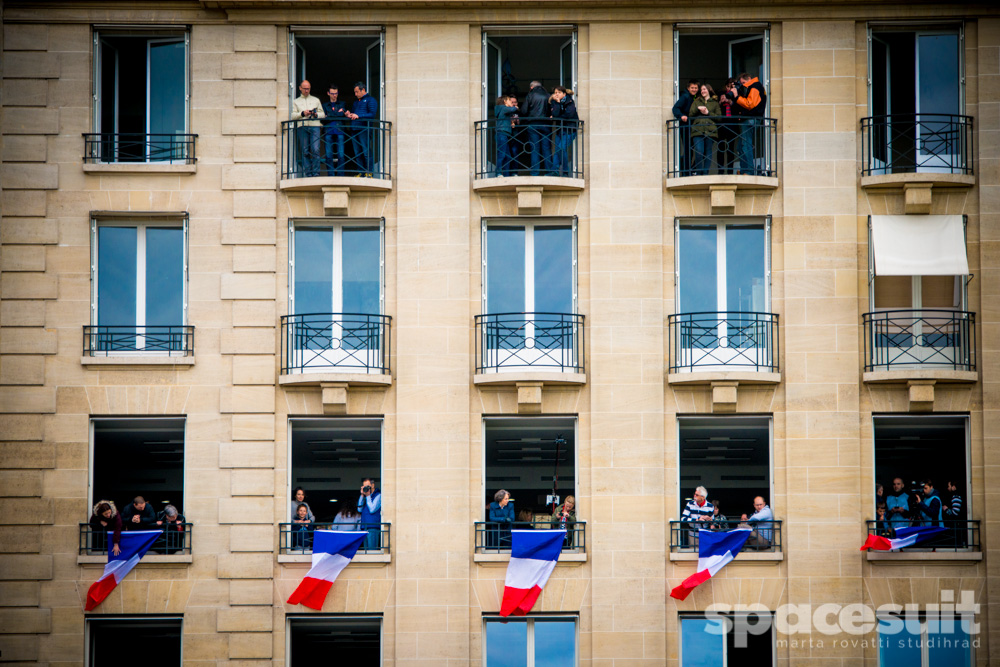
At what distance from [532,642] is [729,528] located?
13.7 ft

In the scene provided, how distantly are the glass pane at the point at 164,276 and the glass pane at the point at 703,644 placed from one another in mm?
11072

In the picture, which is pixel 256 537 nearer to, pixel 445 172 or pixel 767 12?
pixel 445 172

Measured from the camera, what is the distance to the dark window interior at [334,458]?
891 inches

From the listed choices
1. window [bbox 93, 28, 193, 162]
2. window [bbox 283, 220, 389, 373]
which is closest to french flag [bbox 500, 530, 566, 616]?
window [bbox 283, 220, 389, 373]

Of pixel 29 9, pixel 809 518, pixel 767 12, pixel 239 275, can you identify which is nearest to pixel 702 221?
pixel 767 12

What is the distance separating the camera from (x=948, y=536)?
22.3 m

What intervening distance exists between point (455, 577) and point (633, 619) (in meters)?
3.30

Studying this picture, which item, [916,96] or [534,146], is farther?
[916,96]

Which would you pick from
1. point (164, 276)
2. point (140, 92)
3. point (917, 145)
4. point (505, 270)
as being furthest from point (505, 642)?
point (140, 92)

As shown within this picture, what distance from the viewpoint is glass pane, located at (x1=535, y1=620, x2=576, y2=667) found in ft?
72.5

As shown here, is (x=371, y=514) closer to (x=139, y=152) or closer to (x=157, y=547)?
(x=157, y=547)

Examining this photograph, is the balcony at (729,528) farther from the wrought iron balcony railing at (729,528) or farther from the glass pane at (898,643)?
the glass pane at (898,643)

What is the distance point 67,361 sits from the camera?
22500mm

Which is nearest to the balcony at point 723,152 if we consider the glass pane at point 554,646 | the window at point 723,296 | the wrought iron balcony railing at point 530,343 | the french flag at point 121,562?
the window at point 723,296
